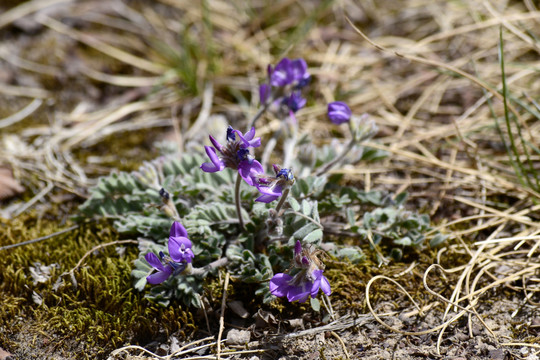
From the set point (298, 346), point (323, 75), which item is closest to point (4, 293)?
point (298, 346)

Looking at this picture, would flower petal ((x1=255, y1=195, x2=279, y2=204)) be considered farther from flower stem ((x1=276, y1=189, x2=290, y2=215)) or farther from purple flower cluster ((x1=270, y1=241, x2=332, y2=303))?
purple flower cluster ((x1=270, y1=241, x2=332, y2=303))

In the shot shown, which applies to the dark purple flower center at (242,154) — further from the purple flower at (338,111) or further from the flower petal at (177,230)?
the purple flower at (338,111)

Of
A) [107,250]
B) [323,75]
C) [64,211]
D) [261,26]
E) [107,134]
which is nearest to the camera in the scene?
[107,250]

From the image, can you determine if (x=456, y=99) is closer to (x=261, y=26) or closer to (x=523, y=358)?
(x=261, y=26)

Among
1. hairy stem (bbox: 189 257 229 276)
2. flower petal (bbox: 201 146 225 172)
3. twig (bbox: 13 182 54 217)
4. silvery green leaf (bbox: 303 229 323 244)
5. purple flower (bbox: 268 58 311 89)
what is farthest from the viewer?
twig (bbox: 13 182 54 217)

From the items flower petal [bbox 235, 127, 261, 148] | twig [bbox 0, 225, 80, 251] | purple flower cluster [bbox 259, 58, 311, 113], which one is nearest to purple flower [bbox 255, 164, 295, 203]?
flower petal [bbox 235, 127, 261, 148]

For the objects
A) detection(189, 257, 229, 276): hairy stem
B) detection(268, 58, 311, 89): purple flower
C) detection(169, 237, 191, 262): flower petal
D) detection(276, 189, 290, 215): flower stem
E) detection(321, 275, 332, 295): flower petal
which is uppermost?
detection(268, 58, 311, 89): purple flower

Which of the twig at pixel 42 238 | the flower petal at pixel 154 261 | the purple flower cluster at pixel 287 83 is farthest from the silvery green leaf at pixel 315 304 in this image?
the twig at pixel 42 238
